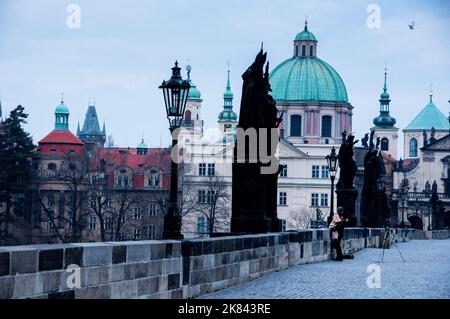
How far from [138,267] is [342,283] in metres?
6.25

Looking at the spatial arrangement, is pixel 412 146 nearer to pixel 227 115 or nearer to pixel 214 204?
pixel 227 115

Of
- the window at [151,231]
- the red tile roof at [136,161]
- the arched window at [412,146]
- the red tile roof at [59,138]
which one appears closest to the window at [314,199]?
the red tile roof at [136,161]

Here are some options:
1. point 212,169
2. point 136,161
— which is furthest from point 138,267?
point 136,161

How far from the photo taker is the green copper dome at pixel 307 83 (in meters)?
Result: 128

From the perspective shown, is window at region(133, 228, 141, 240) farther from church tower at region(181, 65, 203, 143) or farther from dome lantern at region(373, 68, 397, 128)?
dome lantern at region(373, 68, 397, 128)

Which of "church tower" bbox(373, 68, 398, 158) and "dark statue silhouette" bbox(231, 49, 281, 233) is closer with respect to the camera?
"dark statue silhouette" bbox(231, 49, 281, 233)

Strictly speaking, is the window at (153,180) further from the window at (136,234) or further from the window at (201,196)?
the window at (136,234)

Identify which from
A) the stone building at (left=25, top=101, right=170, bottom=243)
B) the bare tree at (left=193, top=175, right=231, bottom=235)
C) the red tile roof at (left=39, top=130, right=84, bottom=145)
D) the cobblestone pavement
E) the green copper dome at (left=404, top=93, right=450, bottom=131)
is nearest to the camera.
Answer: the cobblestone pavement

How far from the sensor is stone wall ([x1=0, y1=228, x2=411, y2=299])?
409 inches

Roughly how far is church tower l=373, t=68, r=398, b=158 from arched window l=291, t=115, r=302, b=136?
3635cm

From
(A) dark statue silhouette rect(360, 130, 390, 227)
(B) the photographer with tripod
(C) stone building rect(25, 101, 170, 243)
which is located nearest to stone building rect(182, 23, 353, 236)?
(C) stone building rect(25, 101, 170, 243)

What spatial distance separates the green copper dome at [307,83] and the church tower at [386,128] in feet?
104

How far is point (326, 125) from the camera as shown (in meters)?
128
